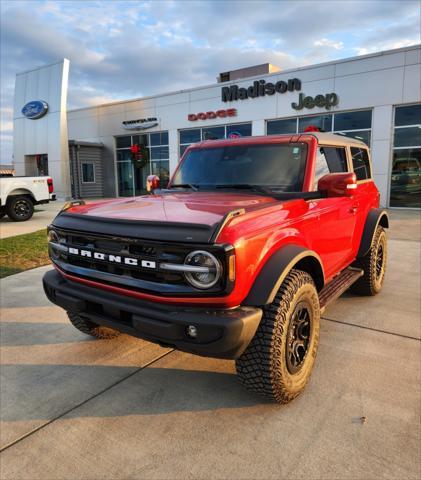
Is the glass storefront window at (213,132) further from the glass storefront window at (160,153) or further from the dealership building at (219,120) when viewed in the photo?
the glass storefront window at (160,153)

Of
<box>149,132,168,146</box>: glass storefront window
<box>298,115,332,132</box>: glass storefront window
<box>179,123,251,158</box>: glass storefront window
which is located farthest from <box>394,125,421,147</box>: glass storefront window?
<box>149,132,168,146</box>: glass storefront window

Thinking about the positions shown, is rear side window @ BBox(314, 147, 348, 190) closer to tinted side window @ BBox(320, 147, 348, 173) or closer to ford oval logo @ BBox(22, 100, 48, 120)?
tinted side window @ BBox(320, 147, 348, 173)

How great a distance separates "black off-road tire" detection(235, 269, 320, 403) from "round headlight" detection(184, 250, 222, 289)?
0.50 meters

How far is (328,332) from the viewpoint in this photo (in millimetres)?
3713

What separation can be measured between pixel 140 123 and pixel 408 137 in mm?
14428

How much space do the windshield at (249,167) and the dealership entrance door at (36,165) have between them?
22.3 metres

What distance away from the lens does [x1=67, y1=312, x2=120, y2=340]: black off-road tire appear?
11.1 feet

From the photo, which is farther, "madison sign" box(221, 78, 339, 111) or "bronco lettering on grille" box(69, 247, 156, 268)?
"madison sign" box(221, 78, 339, 111)

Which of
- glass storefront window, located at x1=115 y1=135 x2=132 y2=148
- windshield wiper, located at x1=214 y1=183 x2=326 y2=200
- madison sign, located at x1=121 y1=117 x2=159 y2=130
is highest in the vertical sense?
madison sign, located at x1=121 y1=117 x2=159 y2=130

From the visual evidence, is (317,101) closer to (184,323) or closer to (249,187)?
(249,187)

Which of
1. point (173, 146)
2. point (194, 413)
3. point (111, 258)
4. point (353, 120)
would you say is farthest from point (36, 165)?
point (194, 413)

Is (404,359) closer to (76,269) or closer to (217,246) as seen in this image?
(217,246)

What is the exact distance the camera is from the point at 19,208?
39.8ft

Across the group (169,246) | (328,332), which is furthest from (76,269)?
(328,332)
